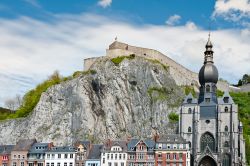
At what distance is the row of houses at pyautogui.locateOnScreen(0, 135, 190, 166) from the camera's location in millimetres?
52969

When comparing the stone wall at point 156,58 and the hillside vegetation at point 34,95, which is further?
the stone wall at point 156,58

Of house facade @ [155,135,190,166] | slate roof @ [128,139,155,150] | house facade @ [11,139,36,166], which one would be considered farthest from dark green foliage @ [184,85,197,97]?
house facade @ [11,139,36,166]

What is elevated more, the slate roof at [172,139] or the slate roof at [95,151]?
the slate roof at [172,139]

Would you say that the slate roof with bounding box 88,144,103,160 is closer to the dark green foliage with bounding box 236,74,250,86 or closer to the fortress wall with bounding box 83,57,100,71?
the fortress wall with bounding box 83,57,100,71

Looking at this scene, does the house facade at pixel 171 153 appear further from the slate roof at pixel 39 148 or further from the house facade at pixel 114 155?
the slate roof at pixel 39 148

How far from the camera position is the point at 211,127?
5881 centimetres

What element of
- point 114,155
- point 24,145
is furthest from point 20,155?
point 114,155

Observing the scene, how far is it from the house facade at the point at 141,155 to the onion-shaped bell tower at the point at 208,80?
1117 cm

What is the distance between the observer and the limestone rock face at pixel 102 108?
61531 millimetres

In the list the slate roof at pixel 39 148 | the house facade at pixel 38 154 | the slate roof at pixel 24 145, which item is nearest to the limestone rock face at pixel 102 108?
the slate roof at pixel 24 145

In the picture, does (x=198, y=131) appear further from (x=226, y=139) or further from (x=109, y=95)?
(x=109, y=95)

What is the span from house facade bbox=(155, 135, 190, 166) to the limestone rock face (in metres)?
9.39

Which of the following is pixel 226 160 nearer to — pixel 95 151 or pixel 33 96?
pixel 95 151

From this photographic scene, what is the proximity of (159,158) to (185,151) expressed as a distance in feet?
9.15
